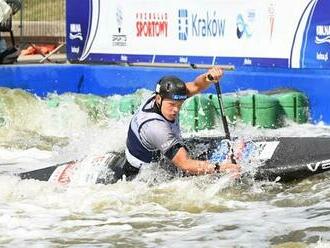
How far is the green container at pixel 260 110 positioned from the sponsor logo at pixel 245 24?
1.36 meters

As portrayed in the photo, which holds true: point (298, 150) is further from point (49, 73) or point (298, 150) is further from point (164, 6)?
point (49, 73)

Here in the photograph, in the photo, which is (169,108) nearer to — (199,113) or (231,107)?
(199,113)


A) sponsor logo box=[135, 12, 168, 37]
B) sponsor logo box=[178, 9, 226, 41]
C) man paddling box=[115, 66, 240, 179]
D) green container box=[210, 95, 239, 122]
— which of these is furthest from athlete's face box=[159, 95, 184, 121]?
sponsor logo box=[135, 12, 168, 37]

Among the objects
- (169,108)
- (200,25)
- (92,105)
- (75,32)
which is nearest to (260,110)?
(200,25)

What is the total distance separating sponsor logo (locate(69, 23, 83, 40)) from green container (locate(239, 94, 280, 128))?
5695 mm

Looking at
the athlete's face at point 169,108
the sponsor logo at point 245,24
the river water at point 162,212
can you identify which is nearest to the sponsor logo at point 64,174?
the river water at point 162,212

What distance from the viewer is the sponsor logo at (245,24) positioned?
44.8ft

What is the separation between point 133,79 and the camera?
15.8 meters

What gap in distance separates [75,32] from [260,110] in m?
6.30

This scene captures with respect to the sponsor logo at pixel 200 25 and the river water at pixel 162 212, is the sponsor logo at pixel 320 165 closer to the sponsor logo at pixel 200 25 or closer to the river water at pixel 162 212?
the river water at pixel 162 212

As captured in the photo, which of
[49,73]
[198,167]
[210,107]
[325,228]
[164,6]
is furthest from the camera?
[49,73]

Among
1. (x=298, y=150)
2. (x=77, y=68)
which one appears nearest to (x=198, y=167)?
(x=298, y=150)

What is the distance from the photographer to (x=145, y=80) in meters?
15.5

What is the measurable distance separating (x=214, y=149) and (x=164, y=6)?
7159mm
